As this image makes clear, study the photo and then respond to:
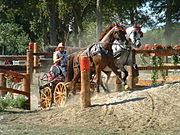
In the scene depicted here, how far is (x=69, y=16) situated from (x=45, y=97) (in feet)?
91.3

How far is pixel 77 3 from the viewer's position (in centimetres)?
3338

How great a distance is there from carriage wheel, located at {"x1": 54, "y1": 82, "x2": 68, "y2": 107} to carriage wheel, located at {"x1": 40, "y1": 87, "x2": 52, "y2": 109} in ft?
0.91

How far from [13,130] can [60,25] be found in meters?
33.7

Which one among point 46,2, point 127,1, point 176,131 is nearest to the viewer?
point 176,131

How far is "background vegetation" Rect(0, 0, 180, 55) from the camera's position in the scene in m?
31.5

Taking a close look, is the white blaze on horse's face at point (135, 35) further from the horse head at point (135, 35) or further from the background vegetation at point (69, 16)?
the background vegetation at point (69, 16)

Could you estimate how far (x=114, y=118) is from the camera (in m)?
7.23

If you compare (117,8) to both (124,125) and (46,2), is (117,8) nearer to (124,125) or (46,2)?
(46,2)

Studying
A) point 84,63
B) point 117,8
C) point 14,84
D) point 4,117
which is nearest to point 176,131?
point 84,63

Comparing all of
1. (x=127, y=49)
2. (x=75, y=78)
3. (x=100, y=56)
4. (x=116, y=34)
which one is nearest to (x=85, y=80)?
(x=100, y=56)

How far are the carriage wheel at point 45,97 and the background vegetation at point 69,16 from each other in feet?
63.1

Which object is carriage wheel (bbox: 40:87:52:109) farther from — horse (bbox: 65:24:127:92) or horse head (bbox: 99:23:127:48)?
horse head (bbox: 99:23:127:48)

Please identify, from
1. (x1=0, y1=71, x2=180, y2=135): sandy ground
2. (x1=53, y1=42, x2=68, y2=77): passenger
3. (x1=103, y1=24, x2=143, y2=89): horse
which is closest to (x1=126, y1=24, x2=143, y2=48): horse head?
(x1=103, y1=24, x2=143, y2=89): horse

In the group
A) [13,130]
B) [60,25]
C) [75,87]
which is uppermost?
[60,25]
